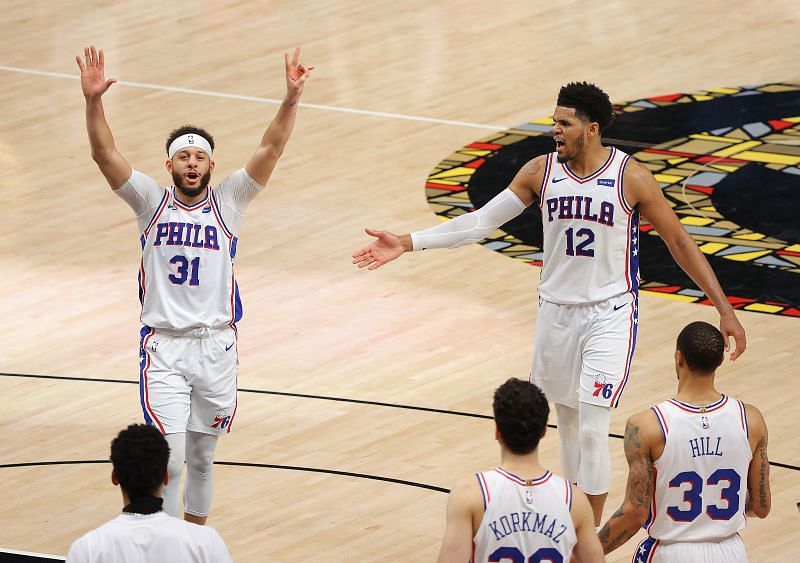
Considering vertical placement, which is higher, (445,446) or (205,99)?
(205,99)

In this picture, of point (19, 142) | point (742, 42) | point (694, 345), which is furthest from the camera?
point (742, 42)

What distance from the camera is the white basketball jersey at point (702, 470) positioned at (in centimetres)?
579

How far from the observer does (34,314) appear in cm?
1177

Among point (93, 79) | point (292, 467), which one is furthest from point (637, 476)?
point (292, 467)

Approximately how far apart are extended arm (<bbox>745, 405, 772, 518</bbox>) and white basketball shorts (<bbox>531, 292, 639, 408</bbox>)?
62.8 inches

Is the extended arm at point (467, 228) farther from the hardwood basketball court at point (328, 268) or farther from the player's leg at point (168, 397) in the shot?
the hardwood basketball court at point (328, 268)

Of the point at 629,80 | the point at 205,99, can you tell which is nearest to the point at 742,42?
the point at 629,80

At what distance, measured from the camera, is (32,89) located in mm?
17609

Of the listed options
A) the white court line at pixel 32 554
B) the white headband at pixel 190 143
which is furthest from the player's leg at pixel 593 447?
the white court line at pixel 32 554

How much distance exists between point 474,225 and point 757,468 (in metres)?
2.35

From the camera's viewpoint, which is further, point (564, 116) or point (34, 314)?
point (34, 314)

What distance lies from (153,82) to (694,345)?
12.6m

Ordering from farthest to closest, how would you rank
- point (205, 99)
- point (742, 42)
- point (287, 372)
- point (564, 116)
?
1. point (742, 42)
2. point (205, 99)
3. point (287, 372)
4. point (564, 116)

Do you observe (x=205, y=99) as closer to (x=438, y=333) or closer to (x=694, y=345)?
(x=438, y=333)
